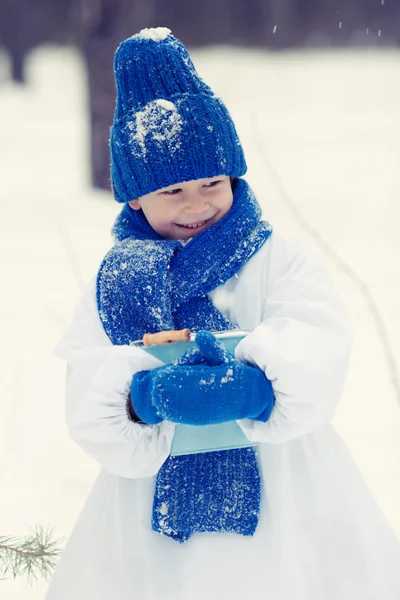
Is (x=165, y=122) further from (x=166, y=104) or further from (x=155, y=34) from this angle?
(x=155, y=34)

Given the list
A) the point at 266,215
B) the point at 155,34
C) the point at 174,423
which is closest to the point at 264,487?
the point at 174,423

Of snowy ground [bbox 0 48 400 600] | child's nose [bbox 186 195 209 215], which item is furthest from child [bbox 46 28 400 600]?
snowy ground [bbox 0 48 400 600]

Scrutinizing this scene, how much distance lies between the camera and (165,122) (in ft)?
4.54

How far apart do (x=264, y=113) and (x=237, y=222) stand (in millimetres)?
4753

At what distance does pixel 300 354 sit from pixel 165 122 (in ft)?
1.47

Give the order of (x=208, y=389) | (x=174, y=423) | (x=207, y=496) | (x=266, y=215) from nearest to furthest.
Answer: (x=208, y=389) < (x=174, y=423) < (x=207, y=496) < (x=266, y=215)

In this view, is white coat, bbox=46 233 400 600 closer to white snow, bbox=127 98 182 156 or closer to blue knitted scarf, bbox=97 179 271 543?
blue knitted scarf, bbox=97 179 271 543

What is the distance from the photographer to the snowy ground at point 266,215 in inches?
101

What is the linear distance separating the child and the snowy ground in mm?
771

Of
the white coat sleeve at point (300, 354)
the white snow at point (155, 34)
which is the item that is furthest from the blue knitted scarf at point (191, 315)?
the white snow at point (155, 34)

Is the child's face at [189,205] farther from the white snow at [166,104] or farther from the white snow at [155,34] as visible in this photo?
the white snow at [155,34]

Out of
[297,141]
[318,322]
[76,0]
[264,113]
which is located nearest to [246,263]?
[318,322]

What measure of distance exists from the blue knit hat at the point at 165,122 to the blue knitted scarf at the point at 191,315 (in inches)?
3.8

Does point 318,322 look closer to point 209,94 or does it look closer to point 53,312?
point 209,94
